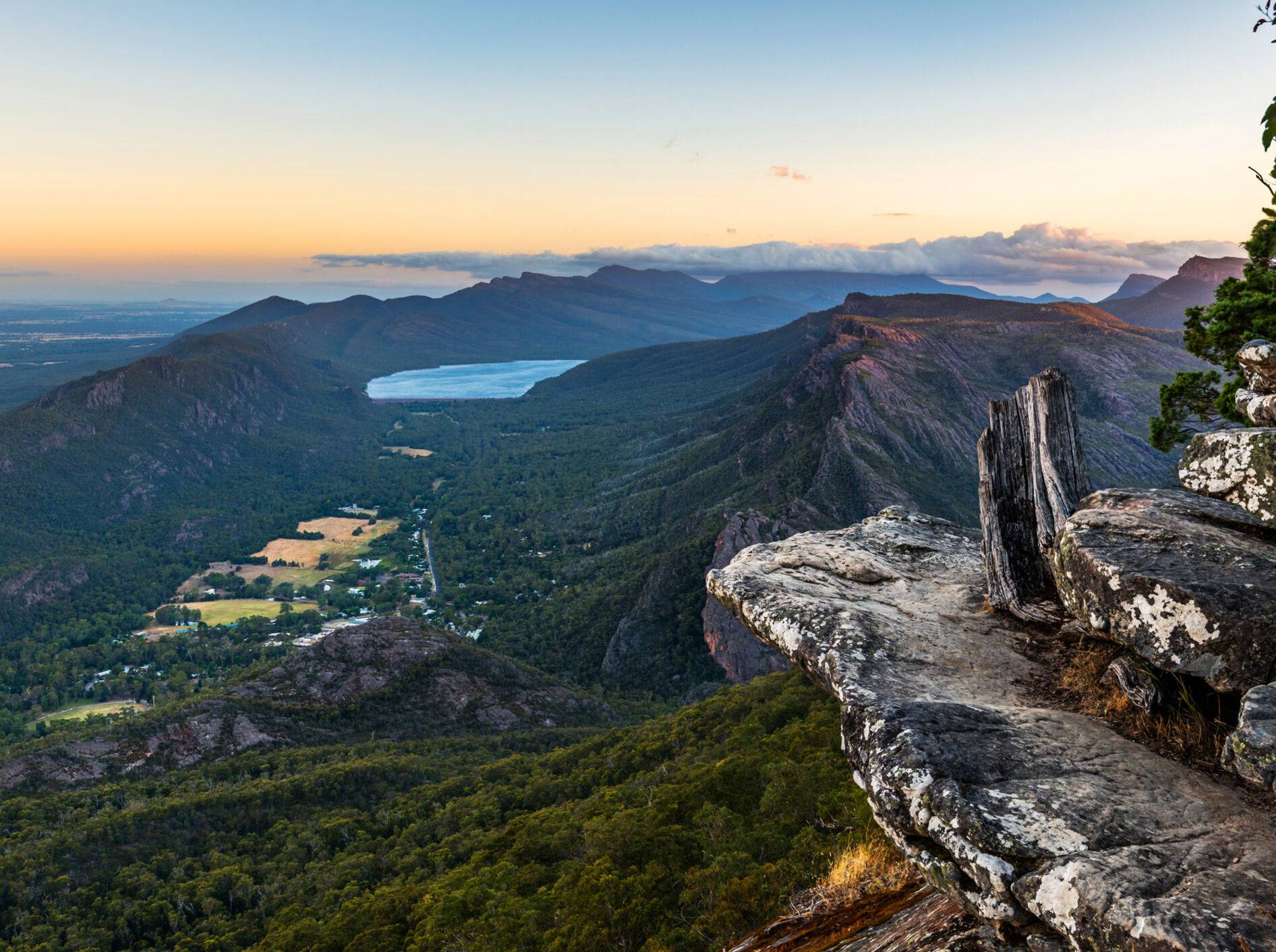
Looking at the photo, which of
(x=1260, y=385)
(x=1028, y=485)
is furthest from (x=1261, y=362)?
(x=1028, y=485)

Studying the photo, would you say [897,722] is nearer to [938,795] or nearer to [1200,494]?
[938,795]

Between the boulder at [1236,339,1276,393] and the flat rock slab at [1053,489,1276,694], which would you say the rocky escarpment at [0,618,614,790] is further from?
the boulder at [1236,339,1276,393]

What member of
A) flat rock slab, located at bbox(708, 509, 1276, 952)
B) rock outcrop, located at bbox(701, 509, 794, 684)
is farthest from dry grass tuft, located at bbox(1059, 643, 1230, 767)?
rock outcrop, located at bbox(701, 509, 794, 684)

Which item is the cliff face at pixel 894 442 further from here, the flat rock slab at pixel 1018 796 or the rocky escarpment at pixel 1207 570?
the rocky escarpment at pixel 1207 570

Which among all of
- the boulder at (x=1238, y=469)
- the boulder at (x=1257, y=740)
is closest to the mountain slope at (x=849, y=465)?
the boulder at (x=1238, y=469)

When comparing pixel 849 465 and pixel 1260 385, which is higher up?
pixel 1260 385

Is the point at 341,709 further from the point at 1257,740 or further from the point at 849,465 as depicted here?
the point at 1257,740
